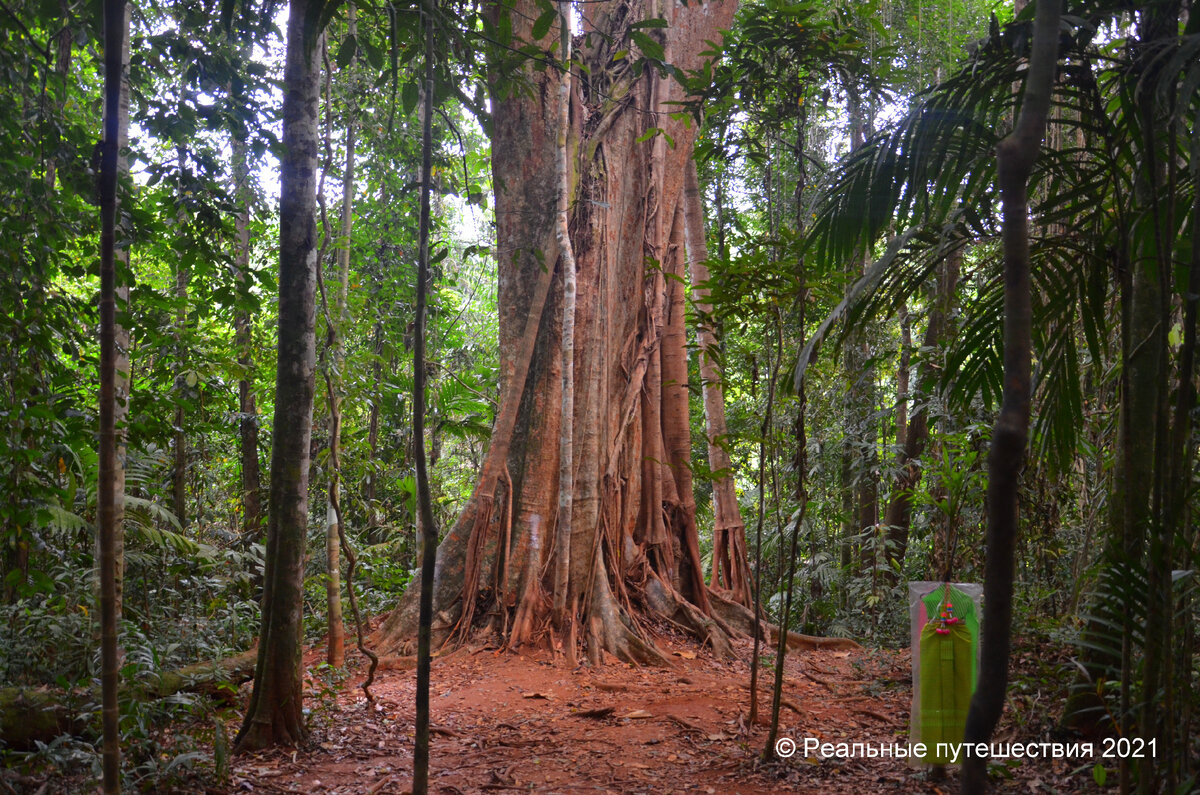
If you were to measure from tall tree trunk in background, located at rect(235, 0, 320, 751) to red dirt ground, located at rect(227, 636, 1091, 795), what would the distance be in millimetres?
275

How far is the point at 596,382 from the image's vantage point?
709cm

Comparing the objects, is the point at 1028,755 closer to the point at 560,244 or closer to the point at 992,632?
the point at 992,632

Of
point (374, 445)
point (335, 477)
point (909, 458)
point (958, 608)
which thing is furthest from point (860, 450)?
point (335, 477)

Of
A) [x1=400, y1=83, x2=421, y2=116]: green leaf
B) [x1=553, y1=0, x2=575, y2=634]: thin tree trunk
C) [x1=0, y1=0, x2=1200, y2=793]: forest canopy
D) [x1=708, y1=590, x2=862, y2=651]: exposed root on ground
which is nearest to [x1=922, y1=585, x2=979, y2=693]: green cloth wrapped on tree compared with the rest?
[x1=0, y1=0, x2=1200, y2=793]: forest canopy

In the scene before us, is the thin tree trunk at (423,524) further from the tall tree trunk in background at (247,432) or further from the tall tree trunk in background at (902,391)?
the tall tree trunk in background at (902,391)

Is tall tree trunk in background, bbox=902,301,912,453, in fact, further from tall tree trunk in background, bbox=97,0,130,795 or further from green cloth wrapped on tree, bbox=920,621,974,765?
tall tree trunk in background, bbox=97,0,130,795

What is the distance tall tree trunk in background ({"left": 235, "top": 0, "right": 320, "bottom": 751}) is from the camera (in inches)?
158

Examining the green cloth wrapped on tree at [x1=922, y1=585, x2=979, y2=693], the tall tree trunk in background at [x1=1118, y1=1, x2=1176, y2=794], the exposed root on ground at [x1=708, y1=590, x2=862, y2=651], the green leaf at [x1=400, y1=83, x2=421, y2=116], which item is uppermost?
the green leaf at [x1=400, y1=83, x2=421, y2=116]

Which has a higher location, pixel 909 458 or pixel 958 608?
pixel 909 458

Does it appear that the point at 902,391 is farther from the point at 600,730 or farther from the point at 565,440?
the point at 600,730

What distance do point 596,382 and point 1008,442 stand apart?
5779 millimetres

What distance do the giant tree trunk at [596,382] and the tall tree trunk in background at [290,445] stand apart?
8.79 ft

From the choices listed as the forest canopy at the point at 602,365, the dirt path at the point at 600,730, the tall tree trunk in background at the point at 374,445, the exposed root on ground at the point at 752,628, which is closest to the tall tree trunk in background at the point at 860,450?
the forest canopy at the point at 602,365

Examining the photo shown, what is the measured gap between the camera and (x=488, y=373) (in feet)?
36.5
